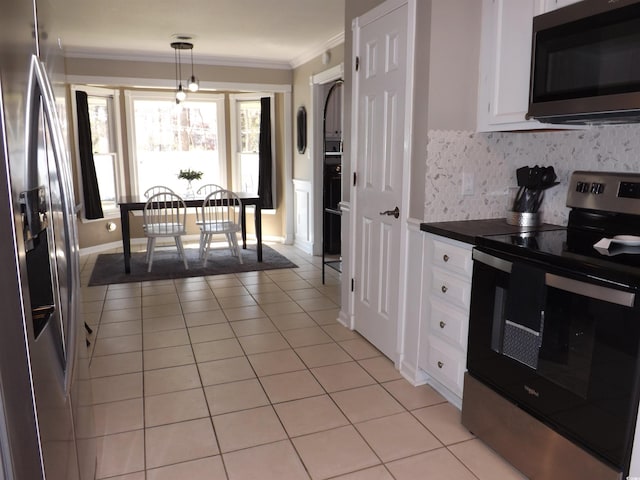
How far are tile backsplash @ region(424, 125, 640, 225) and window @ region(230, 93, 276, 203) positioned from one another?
15.2ft

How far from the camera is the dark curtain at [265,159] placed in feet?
21.1

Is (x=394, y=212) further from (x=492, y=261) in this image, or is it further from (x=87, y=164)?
(x=87, y=164)

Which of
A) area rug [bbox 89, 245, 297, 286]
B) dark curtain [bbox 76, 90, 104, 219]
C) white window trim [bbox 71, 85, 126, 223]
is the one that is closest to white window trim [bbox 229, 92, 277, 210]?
area rug [bbox 89, 245, 297, 286]

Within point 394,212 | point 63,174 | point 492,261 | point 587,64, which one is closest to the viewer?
point 63,174

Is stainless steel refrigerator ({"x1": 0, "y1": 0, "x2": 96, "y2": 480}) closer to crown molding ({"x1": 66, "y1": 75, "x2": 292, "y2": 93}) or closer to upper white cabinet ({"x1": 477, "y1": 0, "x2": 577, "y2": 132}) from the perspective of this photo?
upper white cabinet ({"x1": 477, "y1": 0, "x2": 577, "y2": 132})

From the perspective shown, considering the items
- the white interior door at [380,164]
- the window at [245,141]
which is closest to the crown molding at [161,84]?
the window at [245,141]

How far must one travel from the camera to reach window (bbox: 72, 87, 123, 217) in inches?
240

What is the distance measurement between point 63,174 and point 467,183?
1.93 metres

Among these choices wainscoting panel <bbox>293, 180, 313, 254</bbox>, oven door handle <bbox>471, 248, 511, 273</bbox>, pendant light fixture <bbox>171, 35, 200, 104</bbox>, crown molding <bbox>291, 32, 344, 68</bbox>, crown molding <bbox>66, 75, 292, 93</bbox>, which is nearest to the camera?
oven door handle <bbox>471, 248, 511, 273</bbox>

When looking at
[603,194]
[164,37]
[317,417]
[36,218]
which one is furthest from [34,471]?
[164,37]

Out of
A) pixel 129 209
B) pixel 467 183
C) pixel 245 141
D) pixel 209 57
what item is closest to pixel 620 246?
pixel 467 183

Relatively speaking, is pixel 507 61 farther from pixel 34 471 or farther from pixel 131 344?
pixel 131 344

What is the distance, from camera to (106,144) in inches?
247

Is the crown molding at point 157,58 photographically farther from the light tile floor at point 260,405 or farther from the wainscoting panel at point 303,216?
the light tile floor at point 260,405
